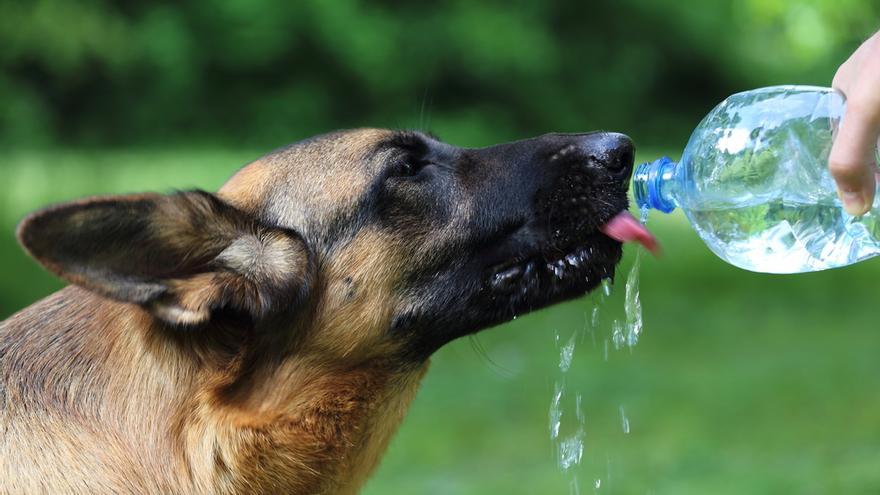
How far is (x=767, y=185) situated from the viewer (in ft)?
13.6

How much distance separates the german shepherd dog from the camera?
343cm

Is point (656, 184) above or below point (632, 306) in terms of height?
above

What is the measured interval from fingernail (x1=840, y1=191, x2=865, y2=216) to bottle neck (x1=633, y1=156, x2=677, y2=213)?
3.91 ft

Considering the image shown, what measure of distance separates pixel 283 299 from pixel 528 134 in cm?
1988

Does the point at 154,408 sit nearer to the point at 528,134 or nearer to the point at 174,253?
the point at 174,253

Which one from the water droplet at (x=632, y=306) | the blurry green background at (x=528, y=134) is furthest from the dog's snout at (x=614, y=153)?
the blurry green background at (x=528, y=134)

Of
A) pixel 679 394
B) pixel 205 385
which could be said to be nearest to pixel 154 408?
pixel 205 385

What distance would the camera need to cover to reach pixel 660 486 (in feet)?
21.2

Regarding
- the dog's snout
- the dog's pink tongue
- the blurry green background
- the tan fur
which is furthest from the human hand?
the tan fur

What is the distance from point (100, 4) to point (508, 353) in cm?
651

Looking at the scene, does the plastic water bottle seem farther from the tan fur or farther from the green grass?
the tan fur

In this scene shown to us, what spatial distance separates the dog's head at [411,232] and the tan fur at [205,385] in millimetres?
12

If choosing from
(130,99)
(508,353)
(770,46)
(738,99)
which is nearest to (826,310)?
(508,353)

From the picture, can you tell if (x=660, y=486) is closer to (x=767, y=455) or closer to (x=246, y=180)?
(x=767, y=455)
